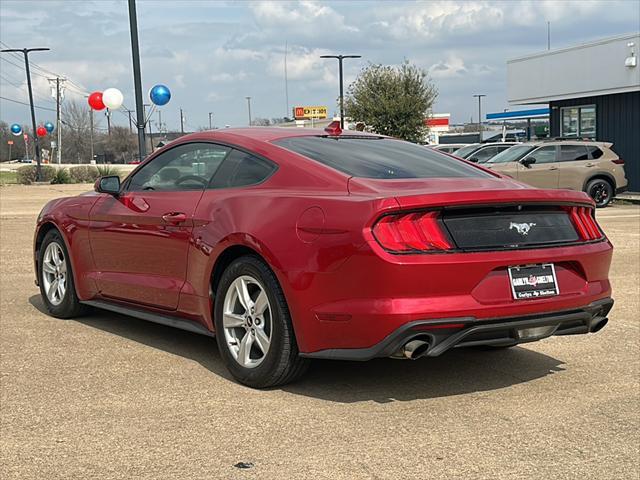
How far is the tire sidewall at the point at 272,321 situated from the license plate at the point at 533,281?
3.99 feet

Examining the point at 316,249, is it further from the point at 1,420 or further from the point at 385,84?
the point at 385,84

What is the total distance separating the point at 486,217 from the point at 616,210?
16795 mm

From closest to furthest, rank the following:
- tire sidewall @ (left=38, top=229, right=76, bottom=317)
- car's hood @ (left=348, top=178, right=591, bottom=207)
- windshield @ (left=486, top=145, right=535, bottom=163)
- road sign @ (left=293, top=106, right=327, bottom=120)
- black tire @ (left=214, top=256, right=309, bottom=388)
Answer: car's hood @ (left=348, top=178, right=591, bottom=207), black tire @ (left=214, top=256, right=309, bottom=388), tire sidewall @ (left=38, top=229, right=76, bottom=317), windshield @ (left=486, top=145, right=535, bottom=163), road sign @ (left=293, top=106, right=327, bottom=120)

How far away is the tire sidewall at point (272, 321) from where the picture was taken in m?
4.68

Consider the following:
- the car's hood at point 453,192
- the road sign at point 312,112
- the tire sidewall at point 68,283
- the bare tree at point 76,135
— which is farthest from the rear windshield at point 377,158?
the bare tree at point 76,135

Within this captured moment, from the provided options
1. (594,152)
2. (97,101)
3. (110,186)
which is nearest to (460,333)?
(110,186)

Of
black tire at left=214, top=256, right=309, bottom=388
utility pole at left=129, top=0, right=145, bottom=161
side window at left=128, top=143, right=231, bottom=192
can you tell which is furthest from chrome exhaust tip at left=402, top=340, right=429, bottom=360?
utility pole at left=129, top=0, right=145, bottom=161

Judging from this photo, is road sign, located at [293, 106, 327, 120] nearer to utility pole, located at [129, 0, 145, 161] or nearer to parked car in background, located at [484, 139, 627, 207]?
parked car in background, located at [484, 139, 627, 207]

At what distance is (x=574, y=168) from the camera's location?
2088 cm

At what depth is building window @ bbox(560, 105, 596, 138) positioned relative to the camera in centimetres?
2850

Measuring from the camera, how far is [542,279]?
4.59 meters

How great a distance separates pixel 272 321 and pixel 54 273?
2.95 meters

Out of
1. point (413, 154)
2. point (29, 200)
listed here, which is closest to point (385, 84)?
point (29, 200)

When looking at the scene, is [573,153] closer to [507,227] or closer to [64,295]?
[64,295]
